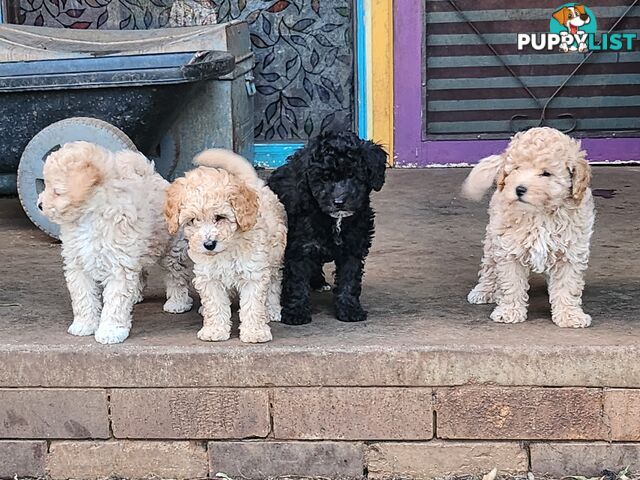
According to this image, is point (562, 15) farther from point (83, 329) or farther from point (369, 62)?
point (83, 329)

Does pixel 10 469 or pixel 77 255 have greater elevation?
pixel 77 255

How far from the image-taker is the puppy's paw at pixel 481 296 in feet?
16.1

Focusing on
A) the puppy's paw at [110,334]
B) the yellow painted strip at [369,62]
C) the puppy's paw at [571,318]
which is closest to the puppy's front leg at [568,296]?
the puppy's paw at [571,318]

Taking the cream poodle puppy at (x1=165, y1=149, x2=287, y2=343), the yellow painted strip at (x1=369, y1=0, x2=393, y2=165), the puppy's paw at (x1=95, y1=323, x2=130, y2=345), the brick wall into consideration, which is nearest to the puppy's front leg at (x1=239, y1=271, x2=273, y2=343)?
the cream poodle puppy at (x1=165, y1=149, x2=287, y2=343)

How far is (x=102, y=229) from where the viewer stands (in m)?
4.36

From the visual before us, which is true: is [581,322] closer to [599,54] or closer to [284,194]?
[284,194]

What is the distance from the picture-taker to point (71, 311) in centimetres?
495

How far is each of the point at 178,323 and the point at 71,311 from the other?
1.94 feet

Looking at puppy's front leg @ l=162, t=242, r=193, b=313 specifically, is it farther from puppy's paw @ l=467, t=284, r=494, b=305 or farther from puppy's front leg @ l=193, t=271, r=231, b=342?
puppy's paw @ l=467, t=284, r=494, b=305

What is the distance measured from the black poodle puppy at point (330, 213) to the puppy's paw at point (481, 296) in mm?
596

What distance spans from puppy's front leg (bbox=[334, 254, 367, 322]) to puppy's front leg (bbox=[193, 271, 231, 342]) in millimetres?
559

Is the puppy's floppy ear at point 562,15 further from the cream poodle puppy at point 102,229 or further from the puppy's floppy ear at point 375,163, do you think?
the cream poodle puppy at point 102,229

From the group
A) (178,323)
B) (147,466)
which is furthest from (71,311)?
(147,466)

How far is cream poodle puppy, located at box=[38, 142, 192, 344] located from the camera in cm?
428
